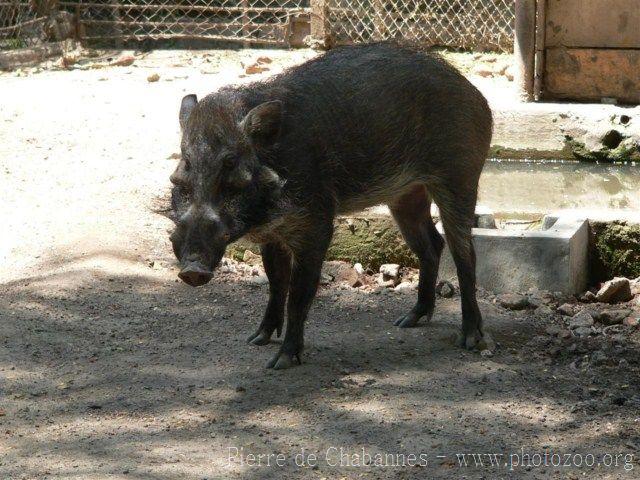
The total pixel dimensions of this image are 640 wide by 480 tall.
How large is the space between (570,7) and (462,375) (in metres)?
6.50

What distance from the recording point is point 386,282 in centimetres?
671

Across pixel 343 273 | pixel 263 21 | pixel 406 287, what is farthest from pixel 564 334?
pixel 263 21

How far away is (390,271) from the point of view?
22.1ft

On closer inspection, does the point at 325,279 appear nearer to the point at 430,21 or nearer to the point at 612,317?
the point at 612,317

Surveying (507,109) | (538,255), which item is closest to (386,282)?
(538,255)

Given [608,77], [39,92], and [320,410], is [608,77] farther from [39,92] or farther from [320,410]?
[320,410]

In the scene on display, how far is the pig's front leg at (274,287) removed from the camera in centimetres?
532

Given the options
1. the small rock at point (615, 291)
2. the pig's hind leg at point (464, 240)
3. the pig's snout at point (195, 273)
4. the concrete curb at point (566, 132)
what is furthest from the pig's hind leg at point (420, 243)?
the concrete curb at point (566, 132)

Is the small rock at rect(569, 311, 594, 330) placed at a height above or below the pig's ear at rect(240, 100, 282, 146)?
below

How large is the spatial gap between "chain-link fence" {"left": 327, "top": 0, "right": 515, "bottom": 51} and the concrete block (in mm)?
6969

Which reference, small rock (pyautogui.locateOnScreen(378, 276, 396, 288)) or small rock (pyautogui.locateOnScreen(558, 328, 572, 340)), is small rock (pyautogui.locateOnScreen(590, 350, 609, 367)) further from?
small rock (pyautogui.locateOnScreen(378, 276, 396, 288))

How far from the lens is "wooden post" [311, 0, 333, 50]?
43.4ft

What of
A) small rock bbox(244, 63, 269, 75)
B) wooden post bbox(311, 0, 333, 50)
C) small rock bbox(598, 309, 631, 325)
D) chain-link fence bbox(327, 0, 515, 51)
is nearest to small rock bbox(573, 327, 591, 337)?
small rock bbox(598, 309, 631, 325)

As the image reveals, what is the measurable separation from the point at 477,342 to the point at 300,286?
102 cm
